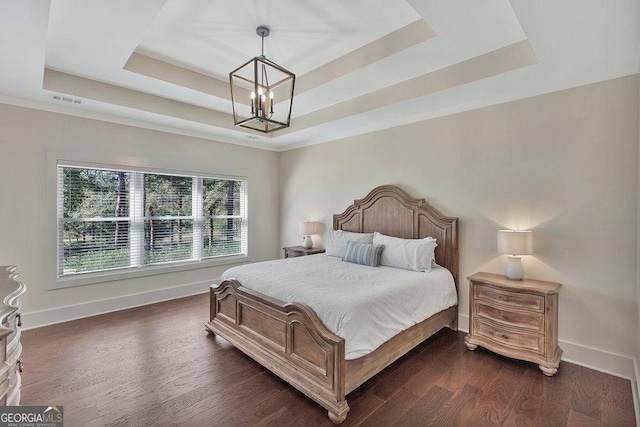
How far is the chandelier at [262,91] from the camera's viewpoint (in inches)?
96.6

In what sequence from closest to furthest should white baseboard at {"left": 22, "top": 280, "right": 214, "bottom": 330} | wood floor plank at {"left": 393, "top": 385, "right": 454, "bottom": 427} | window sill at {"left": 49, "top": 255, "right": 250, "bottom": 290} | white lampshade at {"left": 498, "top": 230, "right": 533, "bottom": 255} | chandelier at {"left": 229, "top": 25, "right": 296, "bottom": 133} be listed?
wood floor plank at {"left": 393, "top": 385, "right": 454, "bottom": 427}
chandelier at {"left": 229, "top": 25, "right": 296, "bottom": 133}
white lampshade at {"left": 498, "top": 230, "right": 533, "bottom": 255}
white baseboard at {"left": 22, "top": 280, "right": 214, "bottom": 330}
window sill at {"left": 49, "top": 255, "right": 250, "bottom": 290}

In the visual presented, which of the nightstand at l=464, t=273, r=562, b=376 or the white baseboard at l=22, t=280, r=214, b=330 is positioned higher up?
the nightstand at l=464, t=273, r=562, b=376

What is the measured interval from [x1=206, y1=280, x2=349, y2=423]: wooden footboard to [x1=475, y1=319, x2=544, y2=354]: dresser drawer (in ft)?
5.56

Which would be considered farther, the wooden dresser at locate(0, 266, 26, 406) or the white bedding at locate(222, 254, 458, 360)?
the white bedding at locate(222, 254, 458, 360)

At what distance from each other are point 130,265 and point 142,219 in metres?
0.67

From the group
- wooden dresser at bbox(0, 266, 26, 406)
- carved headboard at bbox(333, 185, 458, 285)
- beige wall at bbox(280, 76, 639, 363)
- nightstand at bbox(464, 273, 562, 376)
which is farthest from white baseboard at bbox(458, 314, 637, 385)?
wooden dresser at bbox(0, 266, 26, 406)

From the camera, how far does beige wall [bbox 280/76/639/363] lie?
2629mm

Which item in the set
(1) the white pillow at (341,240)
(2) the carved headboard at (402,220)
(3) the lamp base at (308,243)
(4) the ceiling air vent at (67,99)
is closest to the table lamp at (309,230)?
(3) the lamp base at (308,243)

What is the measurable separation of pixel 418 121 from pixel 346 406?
335 centimetres

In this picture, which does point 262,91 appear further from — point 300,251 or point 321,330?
point 300,251

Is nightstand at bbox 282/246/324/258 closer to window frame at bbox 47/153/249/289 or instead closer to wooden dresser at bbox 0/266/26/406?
window frame at bbox 47/153/249/289

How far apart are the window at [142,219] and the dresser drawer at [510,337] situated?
4034mm

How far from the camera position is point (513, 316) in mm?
2787

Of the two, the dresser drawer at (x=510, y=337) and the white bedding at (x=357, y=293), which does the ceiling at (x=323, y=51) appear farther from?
the dresser drawer at (x=510, y=337)
